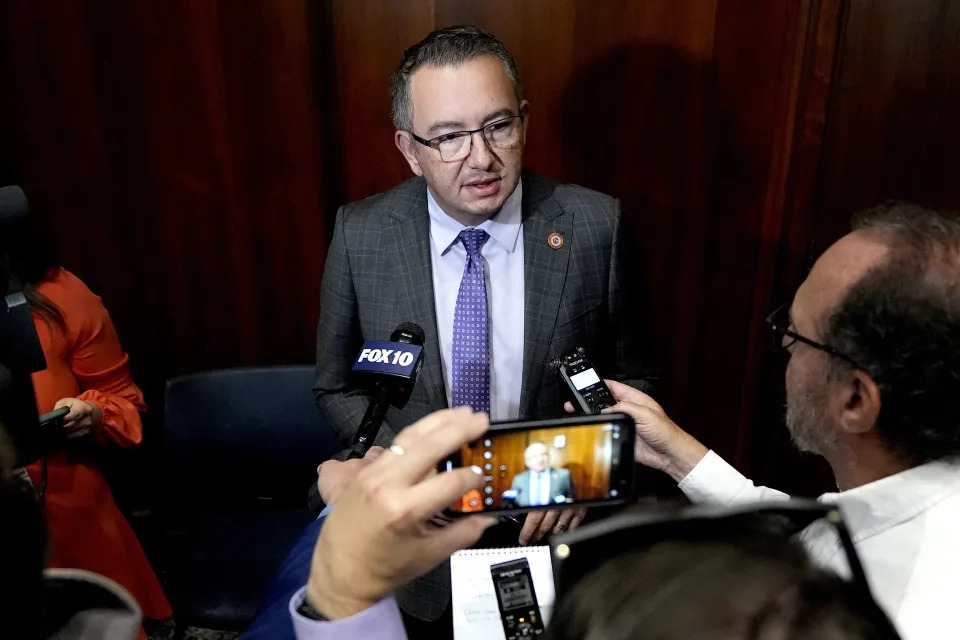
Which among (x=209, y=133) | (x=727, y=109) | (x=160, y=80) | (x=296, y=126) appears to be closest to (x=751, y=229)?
(x=727, y=109)

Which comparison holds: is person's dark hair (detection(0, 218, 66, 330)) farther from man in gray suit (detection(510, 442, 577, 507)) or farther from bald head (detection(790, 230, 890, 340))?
bald head (detection(790, 230, 890, 340))

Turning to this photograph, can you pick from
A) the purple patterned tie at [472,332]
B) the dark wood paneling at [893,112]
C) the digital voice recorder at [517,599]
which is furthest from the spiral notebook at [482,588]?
the dark wood paneling at [893,112]

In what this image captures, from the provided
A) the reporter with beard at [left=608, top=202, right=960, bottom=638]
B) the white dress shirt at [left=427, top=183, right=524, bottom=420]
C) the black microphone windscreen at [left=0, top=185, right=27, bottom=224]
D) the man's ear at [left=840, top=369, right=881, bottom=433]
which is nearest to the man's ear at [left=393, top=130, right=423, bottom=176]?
the white dress shirt at [left=427, top=183, right=524, bottom=420]

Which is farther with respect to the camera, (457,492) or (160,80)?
(160,80)

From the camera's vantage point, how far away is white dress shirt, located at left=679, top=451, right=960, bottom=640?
0.82 meters

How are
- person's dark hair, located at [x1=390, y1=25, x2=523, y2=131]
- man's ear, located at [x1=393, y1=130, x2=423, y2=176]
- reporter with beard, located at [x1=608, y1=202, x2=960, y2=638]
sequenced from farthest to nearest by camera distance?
man's ear, located at [x1=393, y1=130, x2=423, y2=176]
person's dark hair, located at [x1=390, y1=25, x2=523, y2=131]
reporter with beard, located at [x1=608, y1=202, x2=960, y2=638]

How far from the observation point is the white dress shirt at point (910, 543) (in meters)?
0.82

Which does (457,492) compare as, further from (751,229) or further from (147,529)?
(147,529)

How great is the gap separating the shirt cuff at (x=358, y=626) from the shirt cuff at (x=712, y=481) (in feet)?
2.41

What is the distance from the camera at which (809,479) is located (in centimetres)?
228


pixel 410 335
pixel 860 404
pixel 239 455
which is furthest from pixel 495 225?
pixel 239 455

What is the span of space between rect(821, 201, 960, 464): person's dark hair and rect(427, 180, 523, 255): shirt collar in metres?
0.77

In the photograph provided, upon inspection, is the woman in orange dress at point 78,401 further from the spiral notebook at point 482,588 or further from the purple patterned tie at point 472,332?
the spiral notebook at point 482,588

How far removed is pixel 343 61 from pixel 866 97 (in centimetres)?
141
